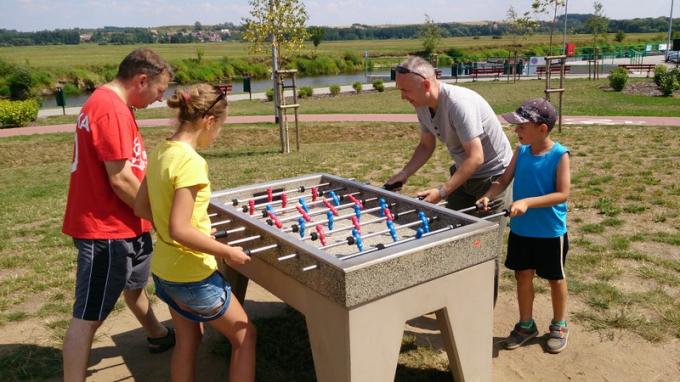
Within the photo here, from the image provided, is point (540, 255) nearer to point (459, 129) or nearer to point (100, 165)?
point (459, 129)

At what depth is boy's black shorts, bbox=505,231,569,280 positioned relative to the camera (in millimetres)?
3500

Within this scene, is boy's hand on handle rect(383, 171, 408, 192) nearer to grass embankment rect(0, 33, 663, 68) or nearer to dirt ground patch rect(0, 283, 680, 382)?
dirt ground patch rect(0, 283, 680, 382)

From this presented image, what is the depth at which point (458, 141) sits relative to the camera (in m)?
3.73

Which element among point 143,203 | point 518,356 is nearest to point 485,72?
point 518,356

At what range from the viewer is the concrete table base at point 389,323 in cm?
251

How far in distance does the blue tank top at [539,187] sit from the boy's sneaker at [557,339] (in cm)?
66

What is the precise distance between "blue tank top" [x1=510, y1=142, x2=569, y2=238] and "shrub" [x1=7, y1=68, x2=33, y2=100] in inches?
1178

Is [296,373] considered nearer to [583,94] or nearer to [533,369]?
[533,369]

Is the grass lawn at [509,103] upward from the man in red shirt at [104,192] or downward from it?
downward

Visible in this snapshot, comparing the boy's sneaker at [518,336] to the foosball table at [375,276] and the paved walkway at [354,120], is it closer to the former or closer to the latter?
the foosball table at [375,276]

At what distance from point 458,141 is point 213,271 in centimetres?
188

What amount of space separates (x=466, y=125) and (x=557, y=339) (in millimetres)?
1530

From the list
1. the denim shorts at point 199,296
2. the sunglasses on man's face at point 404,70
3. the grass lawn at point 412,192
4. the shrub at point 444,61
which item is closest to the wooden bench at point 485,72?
the grass lawn at point 412,192

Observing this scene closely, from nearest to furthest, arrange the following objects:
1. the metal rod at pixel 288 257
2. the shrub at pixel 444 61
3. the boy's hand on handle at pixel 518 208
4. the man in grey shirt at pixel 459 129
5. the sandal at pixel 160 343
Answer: the metal rod at pixel 288 257 < the boy's hand on handle at pixel 518 208 < the man in grey shirt at pixel 459 129 < the sandal at pixel 160 343 < the shrub at pixel 444 61
